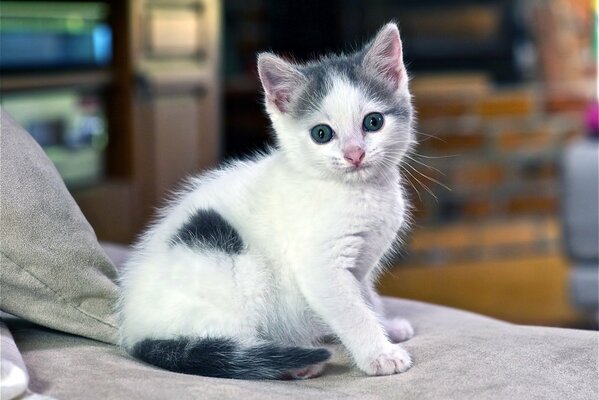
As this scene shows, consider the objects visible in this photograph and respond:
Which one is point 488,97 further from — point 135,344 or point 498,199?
point 135,344

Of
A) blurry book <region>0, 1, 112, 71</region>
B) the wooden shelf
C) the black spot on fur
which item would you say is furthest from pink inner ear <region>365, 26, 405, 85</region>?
blurry book <region>0, 1, 112, 71</region>

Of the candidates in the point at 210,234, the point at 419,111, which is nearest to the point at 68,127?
the point at 419,111

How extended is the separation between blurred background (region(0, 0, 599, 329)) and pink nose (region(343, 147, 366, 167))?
159cm

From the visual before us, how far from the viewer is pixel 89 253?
1.32 m

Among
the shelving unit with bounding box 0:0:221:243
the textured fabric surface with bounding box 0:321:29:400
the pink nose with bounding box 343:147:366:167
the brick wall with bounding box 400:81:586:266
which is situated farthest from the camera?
the brick wall with bounding box 400:81:586:266

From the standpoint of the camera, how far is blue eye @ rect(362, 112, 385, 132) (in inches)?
51.9

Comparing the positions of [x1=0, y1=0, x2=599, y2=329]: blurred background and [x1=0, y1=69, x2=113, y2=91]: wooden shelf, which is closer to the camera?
[x1=0, y1=69, x2=113, y2=91]: wooden shelf

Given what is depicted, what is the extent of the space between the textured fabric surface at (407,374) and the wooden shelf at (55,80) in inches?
83.5

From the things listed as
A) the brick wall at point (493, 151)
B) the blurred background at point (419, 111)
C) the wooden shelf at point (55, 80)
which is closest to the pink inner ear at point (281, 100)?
the blurred background at point (419, 111)

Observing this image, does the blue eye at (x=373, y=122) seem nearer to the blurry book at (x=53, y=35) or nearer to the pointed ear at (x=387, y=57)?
the pointed ear at (x=387, y=57)

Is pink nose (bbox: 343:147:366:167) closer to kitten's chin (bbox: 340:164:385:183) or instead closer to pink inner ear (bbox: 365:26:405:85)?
kitten's chin (bbox: 340:164:385:183)

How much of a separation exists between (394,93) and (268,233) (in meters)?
0.28

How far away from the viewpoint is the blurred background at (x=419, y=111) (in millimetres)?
3527

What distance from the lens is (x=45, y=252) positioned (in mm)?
1254
